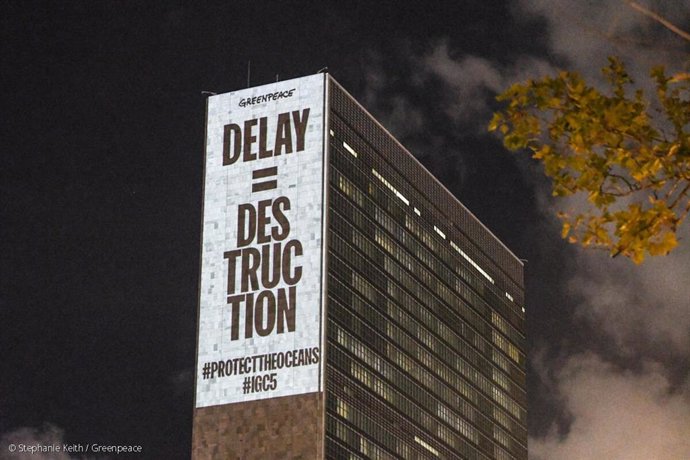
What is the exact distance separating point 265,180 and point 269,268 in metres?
11.5

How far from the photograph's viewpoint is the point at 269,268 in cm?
19175

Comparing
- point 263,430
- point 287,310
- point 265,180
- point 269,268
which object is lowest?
point 263,430

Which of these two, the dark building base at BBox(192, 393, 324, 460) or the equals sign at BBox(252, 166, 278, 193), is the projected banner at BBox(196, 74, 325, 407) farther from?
the dark building base at BBox(192, 393, 324, 460)

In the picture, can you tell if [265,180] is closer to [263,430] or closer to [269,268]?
[269,268]

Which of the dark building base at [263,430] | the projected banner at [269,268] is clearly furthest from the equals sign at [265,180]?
the dark building base at [263,430]

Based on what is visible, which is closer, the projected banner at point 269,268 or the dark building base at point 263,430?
the dark building base at point 263,430

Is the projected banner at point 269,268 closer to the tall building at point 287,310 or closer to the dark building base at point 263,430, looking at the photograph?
the tall building at point 287,310

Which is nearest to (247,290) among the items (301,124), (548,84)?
(301,124)

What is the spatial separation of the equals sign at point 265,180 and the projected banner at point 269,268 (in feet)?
0.38

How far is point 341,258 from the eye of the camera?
195250mm

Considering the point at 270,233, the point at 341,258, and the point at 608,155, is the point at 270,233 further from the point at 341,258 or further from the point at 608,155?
the point at 608,155

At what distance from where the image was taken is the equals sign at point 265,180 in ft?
646

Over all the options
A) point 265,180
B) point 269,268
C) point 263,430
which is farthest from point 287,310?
point 265,180

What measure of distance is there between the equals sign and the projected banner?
12 centimetres
